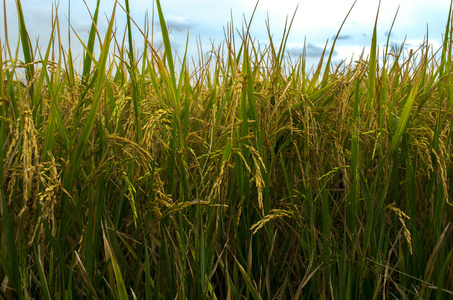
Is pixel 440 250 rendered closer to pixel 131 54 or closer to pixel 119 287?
pixel 119 287

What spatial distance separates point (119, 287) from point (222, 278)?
1.33 feet

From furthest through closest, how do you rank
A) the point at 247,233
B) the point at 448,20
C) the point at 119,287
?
the point at 448,20
the point at 247,233
the point at 119,287

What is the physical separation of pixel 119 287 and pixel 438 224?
1.05m

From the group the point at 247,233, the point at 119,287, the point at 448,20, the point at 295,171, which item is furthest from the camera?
the point at 448,20

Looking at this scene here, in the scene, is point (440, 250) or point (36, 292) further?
point (440, 250)

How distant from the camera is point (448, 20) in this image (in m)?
1.77

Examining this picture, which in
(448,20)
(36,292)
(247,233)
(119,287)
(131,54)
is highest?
(448,20)

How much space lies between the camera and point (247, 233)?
130 cm

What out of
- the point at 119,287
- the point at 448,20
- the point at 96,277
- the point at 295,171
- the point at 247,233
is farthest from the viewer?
the point at 448,20

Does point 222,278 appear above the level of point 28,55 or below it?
below

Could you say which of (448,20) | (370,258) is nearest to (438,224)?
(370,258)

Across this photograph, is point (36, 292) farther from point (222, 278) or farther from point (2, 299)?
point (222, 278)

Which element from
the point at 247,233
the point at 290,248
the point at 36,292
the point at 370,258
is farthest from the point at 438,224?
the point at 36,292

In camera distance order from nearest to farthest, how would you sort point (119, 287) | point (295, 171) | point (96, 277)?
point (119, 287) → point (96, 277) → point (295, 171)
